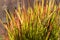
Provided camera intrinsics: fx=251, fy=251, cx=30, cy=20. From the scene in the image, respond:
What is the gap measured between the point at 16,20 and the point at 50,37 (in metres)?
0.45

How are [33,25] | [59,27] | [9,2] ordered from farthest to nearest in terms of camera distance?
[9,2], [59,27], [33,25]

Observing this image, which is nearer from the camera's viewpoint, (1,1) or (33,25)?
(33,25)

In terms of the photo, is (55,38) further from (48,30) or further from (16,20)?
(16,20)

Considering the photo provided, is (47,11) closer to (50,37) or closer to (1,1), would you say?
(50,37)

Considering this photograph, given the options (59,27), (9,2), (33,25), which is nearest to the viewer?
(33,25)

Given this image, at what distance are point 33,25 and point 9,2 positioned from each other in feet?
9.49

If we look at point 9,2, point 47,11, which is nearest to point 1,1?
point 9,2

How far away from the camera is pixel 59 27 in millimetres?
2988

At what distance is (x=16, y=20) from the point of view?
291 cm

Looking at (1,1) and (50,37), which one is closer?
(50,37)

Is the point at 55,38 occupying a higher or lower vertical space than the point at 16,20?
lower

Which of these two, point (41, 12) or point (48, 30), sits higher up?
point (41, 12)

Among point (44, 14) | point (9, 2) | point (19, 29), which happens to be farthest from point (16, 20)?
point (9, 2)

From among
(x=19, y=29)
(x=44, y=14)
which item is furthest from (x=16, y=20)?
(x=44, y=14)
